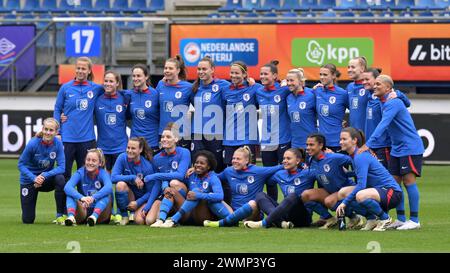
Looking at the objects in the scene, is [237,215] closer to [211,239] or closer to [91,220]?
[211,239]

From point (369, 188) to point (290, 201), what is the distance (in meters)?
0.87

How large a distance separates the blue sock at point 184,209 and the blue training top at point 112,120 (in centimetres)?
166

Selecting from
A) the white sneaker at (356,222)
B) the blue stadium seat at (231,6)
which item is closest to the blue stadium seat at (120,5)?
the blue stadium seat at (231,6)

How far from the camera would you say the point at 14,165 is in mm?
23062

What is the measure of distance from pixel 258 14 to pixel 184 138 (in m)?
12.6

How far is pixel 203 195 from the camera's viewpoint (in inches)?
520

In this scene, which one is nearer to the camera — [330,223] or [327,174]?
[327,174]

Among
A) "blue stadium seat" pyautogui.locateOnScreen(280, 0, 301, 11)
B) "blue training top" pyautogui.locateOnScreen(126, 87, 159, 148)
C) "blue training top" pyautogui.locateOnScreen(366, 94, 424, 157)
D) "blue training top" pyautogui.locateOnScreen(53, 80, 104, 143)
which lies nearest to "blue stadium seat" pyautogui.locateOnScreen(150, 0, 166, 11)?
"blue stadium seat" pyautogui.locateOnScreen(280, 0, 301, 11)

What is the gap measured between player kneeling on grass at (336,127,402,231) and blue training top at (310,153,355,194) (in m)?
0.17

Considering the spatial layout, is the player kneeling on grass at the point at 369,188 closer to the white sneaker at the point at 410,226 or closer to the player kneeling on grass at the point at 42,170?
the white sneaker at the point at 410,226

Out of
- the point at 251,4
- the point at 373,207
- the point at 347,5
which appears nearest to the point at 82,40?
the point at 251,4

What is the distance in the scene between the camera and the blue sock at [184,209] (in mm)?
13273
